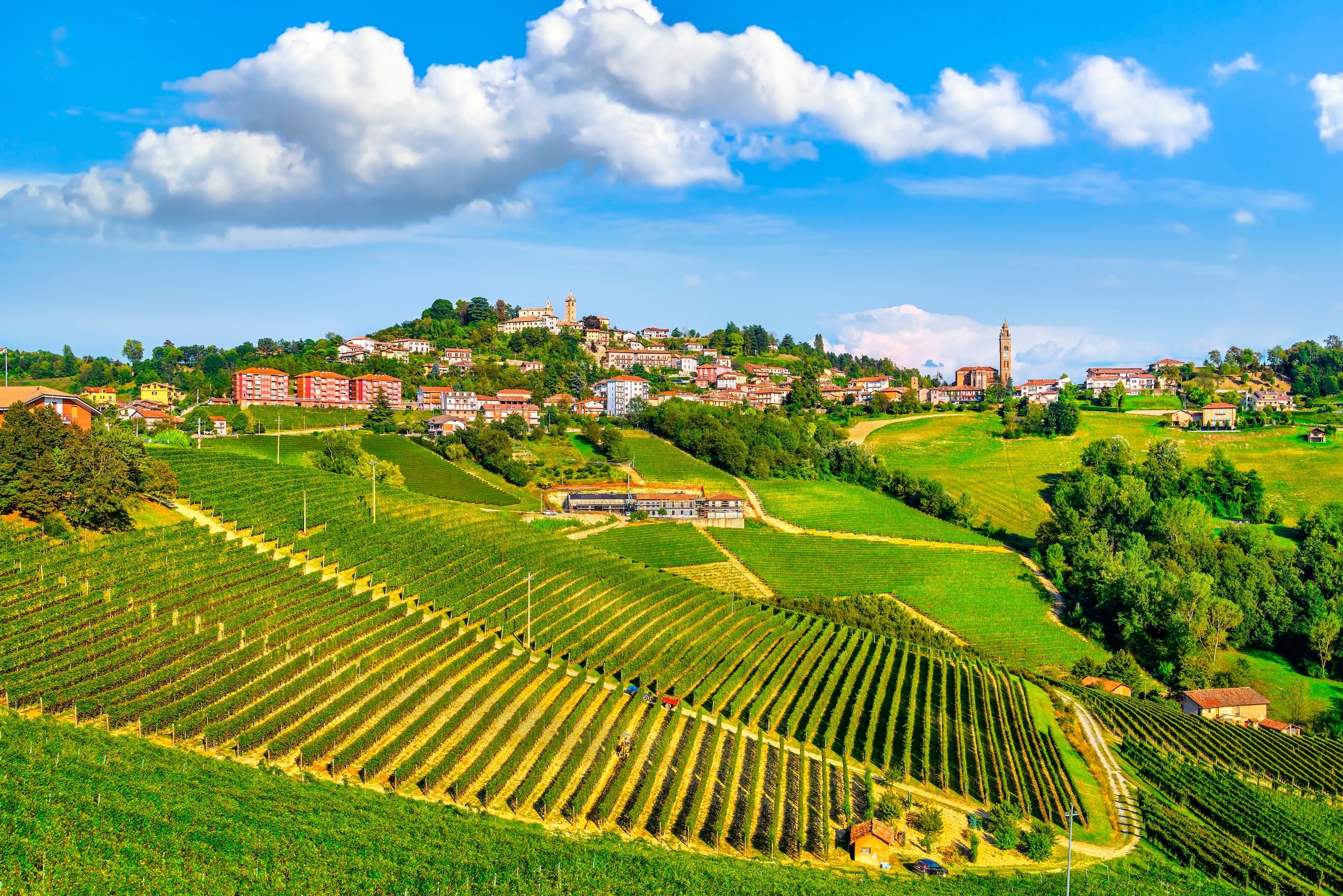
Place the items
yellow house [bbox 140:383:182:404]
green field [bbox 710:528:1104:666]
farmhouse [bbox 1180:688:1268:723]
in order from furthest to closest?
yellow house [bbox 140:383:182:404]
green field [bbox 710:528:1104:666]
farmhouse [bbox 1180:688:1268:723]

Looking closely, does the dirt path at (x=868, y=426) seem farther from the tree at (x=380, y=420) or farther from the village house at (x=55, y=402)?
the village house at (x=55, y=402)

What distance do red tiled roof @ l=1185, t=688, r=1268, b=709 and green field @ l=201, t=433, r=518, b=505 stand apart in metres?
48.4

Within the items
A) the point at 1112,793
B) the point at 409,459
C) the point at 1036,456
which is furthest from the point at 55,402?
the point at 1036,456

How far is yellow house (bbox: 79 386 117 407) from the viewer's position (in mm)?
96188

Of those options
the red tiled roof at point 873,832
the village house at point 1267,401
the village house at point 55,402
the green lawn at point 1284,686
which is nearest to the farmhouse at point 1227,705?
the green lawn at point 1284,686

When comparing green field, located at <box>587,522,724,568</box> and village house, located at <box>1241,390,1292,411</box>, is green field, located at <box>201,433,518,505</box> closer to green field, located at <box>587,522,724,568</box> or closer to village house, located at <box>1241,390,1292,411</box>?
green field, located at <box>587,522,724,568</box>

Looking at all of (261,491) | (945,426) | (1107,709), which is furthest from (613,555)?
(945,426)

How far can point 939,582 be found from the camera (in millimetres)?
61750

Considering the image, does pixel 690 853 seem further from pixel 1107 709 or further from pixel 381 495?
pixel 381 495

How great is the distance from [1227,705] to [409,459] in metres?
63.0

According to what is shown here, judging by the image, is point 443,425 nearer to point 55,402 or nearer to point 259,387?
point 259,387

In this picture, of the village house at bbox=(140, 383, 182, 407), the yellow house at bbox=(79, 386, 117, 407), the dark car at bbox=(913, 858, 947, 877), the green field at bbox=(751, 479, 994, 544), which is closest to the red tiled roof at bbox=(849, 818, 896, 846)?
the dark car at bbox=(913, 858, 947, 877)

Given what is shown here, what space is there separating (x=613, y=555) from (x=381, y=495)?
13956mm

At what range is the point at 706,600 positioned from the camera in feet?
158
